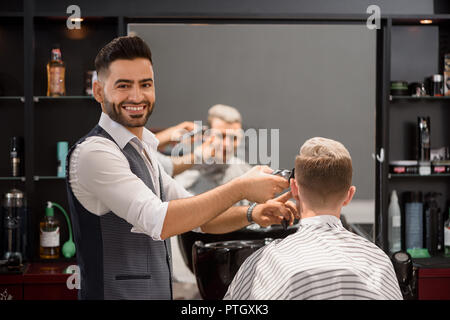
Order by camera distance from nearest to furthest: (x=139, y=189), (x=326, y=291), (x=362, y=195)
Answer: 1. (x=326, y=291)
2. (x=139, y=189)
3. (x=362, y=195)

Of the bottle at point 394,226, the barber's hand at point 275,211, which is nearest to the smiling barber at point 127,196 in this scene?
the barber's hand at point 275,211

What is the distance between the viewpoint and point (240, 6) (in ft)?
9.57

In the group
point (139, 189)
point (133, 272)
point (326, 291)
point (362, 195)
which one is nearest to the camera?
point (326, 291)

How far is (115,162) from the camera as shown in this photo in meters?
1.48

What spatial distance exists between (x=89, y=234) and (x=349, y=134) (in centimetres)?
174

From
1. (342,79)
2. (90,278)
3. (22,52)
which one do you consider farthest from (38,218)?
(342,79)

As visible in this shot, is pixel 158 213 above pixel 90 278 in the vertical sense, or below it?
above

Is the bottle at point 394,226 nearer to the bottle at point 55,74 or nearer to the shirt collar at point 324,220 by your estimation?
the shirt collar at point 324,220

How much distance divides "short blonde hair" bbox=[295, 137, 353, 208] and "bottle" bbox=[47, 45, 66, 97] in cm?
173

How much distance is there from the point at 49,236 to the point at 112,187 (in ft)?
4.81

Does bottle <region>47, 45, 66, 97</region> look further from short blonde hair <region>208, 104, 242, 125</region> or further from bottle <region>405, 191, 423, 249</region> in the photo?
bottle <region>405, 191, 423, 249</region>
